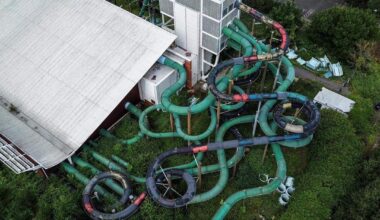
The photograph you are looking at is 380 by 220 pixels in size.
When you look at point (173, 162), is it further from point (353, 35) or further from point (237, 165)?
point (353, 35)

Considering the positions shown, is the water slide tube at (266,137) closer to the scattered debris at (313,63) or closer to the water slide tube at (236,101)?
the water slide tube at (236,101)

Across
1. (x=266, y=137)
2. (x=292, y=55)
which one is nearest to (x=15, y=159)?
(x=266, y=137)

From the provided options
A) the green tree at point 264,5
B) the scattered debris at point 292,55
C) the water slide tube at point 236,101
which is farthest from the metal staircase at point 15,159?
the green tree at point 264,5

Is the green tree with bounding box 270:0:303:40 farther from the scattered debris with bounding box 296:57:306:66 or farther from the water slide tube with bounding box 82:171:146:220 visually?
the water slide tube with bounding box 82:171:146:220

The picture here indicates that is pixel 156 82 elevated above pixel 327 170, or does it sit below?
above

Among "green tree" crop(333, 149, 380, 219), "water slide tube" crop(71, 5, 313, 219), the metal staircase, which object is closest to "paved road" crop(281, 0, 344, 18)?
"water slide tube" crop(71, 5, 313, 219)

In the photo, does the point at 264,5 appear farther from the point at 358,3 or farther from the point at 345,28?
the point at 358,3

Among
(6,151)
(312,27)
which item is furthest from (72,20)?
(312,27)
